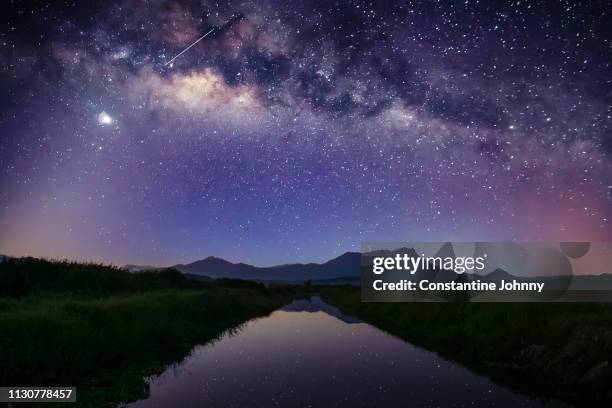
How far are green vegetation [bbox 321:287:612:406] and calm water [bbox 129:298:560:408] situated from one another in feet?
4.55

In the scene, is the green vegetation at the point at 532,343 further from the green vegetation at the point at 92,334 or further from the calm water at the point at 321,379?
the green vegetation at the point at 92,334

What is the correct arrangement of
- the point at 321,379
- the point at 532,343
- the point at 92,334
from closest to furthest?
the point at 321,379 < the point at 92,334 < the point at 532,343

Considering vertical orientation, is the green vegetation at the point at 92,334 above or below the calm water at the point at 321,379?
above

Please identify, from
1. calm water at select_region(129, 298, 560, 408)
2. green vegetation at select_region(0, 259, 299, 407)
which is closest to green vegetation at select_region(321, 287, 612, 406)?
calm water at select_region(129, 298, 560, 408)

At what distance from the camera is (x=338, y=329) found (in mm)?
31484

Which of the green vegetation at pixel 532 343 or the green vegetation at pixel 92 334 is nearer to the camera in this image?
the green vegetation at pixel 92 334

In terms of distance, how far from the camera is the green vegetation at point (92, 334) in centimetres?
1326

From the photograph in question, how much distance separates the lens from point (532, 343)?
18.3 m

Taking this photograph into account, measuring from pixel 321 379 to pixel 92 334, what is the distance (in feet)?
30.2

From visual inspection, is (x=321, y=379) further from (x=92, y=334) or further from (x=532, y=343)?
(x=532, y=343)

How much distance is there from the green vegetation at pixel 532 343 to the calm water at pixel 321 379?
1.39m

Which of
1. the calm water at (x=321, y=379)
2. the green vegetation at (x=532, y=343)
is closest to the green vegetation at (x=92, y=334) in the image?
the calm water at (x=321, y=379)

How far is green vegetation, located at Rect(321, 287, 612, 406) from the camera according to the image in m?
14.3

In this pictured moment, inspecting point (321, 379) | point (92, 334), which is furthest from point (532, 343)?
point (92, 334)
